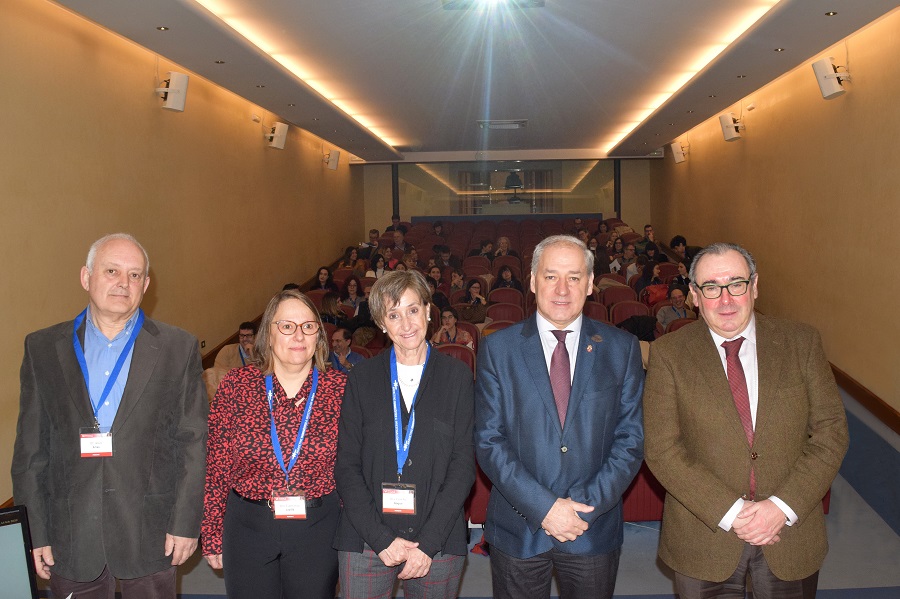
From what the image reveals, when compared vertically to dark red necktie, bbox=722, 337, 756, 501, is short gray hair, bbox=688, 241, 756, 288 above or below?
above

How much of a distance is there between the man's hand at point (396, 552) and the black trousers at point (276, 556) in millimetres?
244

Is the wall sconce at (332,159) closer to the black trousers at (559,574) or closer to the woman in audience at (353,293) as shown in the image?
the woman in audience at (353,293)

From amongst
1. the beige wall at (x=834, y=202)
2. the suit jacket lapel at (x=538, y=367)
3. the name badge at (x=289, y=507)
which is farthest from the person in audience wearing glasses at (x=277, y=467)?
the beige wall at (x=834, y=202)

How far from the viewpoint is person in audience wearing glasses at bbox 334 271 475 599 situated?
7.61 ft

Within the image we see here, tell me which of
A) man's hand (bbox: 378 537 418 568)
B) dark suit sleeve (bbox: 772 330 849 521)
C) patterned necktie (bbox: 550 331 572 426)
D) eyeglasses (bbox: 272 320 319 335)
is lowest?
man's hand (bbox: 378 537 418 568)

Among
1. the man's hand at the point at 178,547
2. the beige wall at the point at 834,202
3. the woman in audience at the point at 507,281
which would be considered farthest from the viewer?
the woman in audience at the point at 507,281

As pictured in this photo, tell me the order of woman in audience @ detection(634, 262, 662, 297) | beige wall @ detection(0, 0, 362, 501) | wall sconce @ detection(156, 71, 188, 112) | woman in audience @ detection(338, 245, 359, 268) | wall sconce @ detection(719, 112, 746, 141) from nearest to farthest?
beige wall @ detection(0, 0, 362, 501)
wall sconce @ detection(156, 71, 188, 112)
woman in audience @ detection(634, 262, 662, 297)
wall sconce @ detection(719, 112, 746, 141)
woman in audience @ detection(338, 245, 359, 268)

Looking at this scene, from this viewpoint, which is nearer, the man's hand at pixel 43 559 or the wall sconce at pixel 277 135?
the man's hand at pixel 43 559

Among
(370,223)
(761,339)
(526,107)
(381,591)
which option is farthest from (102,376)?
(370,223)

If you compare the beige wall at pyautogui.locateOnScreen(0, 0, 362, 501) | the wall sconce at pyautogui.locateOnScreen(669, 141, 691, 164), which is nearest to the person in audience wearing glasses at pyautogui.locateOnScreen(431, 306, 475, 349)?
the beige wall at pyautogui.locateOnScreen(0, 0, 362, 501)

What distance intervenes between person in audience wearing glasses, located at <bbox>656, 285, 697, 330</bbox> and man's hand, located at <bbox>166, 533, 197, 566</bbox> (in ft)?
20.2

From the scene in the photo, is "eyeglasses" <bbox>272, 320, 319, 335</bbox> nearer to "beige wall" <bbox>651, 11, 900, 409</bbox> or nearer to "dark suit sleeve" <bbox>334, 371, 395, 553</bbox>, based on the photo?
"dark suit sleeve" <bbox>334, 371, 395, 553</bbox>

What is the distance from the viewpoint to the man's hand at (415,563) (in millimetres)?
2299

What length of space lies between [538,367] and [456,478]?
0.45 metres
